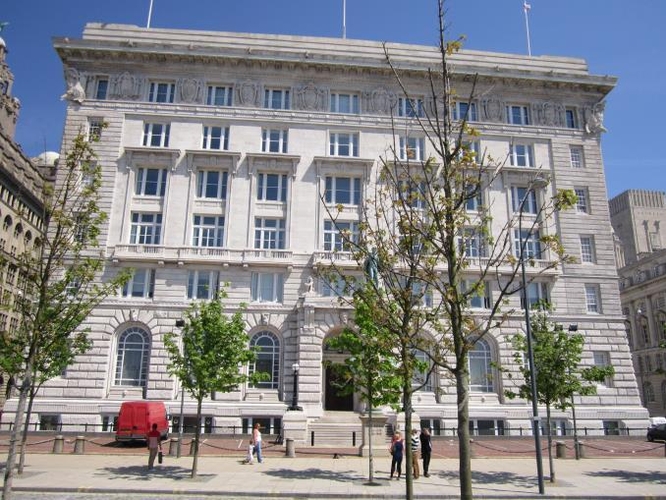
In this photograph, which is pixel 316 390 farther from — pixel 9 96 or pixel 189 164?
pixel 9 96

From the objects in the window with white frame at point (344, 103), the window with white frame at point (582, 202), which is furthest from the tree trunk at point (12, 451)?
the window with white frame at point (582, 202)

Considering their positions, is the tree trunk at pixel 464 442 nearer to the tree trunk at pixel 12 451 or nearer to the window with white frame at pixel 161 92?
the tree trunk at pixel 12 451

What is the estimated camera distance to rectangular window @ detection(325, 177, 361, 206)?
41094 mm

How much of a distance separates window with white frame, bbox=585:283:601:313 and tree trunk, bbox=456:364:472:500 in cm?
3592

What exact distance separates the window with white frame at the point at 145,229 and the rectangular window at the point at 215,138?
6699 millimetres

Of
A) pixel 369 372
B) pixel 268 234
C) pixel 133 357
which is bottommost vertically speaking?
pixel 369 372

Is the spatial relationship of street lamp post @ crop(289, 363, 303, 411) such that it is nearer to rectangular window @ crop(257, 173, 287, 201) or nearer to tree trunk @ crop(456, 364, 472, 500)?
rectangular window @ crop(257, 173, 287, 201)

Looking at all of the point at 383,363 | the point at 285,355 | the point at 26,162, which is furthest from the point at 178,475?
the point at 26,162

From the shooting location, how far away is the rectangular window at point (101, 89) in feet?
137

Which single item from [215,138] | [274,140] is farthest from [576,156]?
[215,138]

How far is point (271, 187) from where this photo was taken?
135ft

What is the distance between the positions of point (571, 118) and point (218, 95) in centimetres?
2935

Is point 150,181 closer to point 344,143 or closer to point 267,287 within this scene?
point 267,287

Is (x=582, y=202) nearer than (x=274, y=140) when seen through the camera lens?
No
